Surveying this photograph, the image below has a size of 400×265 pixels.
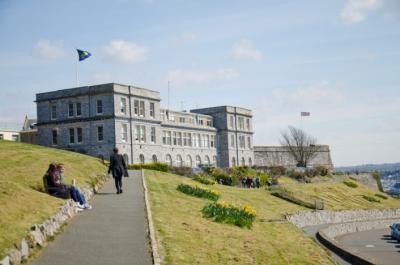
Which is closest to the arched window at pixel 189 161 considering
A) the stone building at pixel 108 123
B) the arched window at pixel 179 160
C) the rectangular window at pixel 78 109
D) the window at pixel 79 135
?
the arched window at pixel 179 160

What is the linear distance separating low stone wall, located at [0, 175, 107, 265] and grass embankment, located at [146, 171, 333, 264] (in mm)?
3047

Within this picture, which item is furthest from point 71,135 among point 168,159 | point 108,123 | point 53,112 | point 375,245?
point 375,245

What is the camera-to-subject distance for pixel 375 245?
112ft

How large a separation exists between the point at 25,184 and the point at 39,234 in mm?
7672

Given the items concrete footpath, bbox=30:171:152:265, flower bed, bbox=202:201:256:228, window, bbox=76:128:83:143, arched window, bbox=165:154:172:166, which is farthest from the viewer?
arched window, bbox=165:154:172:166

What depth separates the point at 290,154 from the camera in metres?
103

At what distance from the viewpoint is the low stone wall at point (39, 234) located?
1209cm

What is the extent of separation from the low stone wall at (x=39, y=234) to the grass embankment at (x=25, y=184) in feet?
0.56

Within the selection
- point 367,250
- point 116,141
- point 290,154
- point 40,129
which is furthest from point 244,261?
point 290,154

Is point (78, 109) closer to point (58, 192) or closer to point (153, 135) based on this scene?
point (153, 135)

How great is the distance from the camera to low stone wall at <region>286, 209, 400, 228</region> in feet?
129

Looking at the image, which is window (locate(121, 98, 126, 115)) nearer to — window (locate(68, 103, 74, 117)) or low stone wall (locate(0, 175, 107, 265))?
window (locate(68, 103, 74, 117))

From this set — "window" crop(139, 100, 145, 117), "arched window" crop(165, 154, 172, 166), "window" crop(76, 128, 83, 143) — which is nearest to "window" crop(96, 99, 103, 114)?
"window" crop(76, 128, 83, 143)

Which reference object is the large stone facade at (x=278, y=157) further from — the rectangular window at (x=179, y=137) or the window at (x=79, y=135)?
the window at (x=79, y=135)
